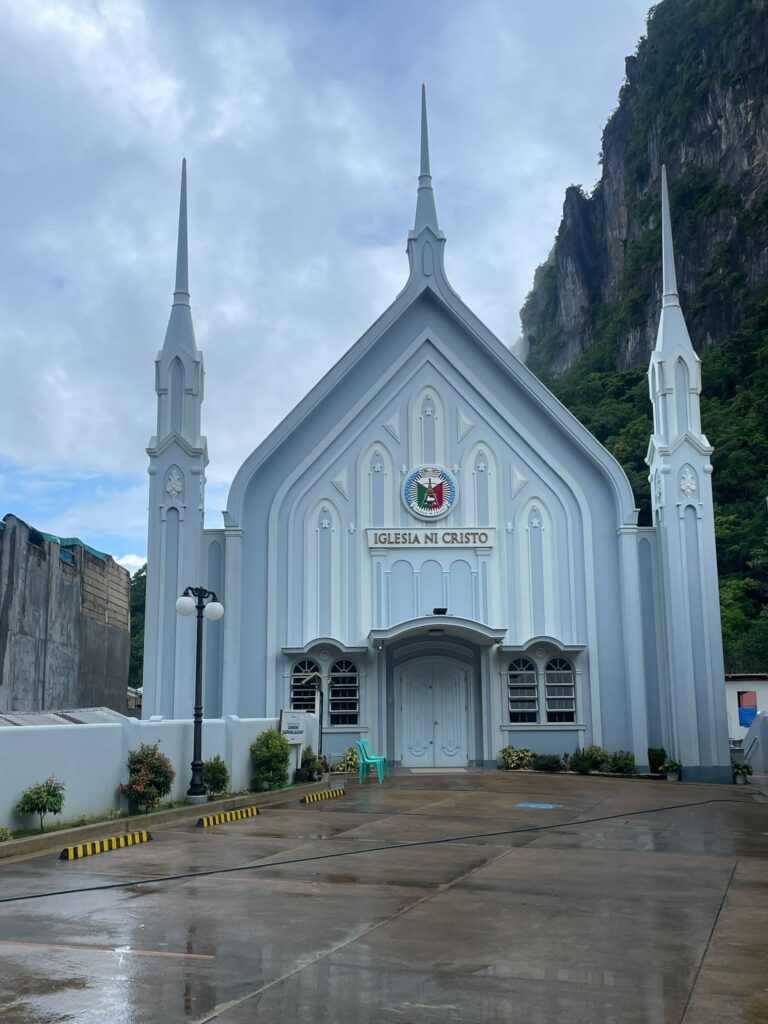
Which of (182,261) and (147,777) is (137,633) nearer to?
(182,261)

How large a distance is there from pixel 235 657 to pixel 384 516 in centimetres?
518

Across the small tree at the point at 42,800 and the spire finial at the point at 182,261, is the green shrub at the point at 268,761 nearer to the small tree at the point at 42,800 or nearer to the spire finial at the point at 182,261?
the small tree at the point at 42,800

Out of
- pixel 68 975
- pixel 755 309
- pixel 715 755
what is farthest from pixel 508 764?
pixel 755 309

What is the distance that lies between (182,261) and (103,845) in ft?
59.5

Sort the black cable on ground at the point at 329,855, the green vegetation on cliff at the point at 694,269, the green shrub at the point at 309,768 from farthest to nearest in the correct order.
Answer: the green vegetation on cliff at the point at 694,269
the green shrub at the point at 309,768
the black cable on ground at the point at 329,855

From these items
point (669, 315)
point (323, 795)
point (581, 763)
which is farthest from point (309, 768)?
point (669, 315)

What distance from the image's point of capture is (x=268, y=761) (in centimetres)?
1948

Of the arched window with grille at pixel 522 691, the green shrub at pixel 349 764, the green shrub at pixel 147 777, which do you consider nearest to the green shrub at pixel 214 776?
the green shrub at pixel 147 777

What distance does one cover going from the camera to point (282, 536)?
26.3 meters

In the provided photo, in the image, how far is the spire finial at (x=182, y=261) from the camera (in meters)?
26.7

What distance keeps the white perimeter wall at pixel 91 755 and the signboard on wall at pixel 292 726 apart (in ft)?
7.27

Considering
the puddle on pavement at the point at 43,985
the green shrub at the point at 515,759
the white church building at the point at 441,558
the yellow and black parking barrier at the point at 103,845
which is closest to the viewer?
the puddle on pavement at the point at 43,985

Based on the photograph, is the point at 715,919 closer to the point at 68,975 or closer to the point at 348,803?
the point at 68,975

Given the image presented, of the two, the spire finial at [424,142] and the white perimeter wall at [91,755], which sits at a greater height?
the spire finial at [424,142]
